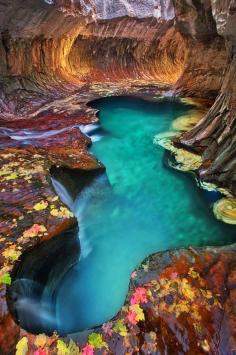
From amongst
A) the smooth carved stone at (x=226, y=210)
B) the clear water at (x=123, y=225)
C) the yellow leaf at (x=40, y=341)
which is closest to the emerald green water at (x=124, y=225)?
the clear water at (x=123, y=225)

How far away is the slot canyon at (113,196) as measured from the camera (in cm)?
341

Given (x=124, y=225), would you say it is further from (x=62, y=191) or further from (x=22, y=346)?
(x=22, y=346)

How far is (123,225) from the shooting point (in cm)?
565

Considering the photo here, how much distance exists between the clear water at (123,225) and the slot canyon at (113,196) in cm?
2

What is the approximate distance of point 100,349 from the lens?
315 centimetres

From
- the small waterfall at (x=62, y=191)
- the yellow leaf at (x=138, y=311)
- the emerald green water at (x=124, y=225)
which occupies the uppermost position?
the yellow leaf at (x=138, y=311)

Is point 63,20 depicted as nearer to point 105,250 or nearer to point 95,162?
point 95,162

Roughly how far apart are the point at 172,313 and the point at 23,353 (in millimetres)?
1522

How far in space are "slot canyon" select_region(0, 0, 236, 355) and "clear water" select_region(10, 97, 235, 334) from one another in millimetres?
21

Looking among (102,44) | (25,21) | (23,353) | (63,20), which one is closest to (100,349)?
(23,353)

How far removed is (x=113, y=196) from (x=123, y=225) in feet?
2.79

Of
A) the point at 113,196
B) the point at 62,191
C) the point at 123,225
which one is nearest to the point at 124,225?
the point at 123,225

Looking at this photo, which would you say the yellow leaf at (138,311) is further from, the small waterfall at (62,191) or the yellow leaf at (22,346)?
the small waterfall at (62,191)

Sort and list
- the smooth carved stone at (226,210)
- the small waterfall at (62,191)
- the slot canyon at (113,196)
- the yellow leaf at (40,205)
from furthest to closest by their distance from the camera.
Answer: the small waterfall at (62,191)
the smooth carved stone at (226,210)
the yellow leaf at (40,205)
the slot canyon at (113,196)
